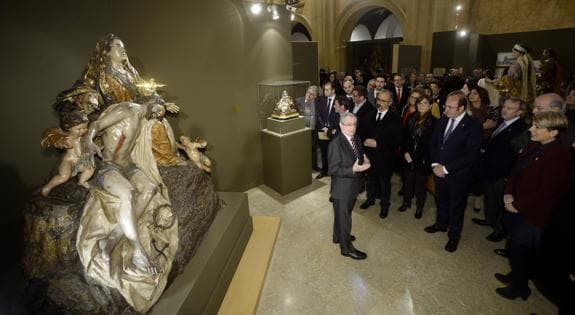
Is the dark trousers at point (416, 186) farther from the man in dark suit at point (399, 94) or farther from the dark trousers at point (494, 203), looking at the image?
the man in dark suit at point (399, 94)

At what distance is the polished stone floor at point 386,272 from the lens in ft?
8.76

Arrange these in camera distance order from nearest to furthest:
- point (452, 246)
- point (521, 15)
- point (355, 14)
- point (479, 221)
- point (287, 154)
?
point (452, 246) → point (479, 221) → point (287, 154) → point (521, 15) → point (355, 14)

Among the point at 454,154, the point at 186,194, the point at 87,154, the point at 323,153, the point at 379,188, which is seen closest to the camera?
the point at 87,154

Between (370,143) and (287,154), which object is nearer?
(370,143)

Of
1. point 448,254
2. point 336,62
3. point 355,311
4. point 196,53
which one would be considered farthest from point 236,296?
point 336,62

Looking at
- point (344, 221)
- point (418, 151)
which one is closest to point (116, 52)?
point (344, 221)

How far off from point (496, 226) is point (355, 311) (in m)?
2.37

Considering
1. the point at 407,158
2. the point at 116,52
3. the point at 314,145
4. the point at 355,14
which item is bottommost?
the point at 314,145

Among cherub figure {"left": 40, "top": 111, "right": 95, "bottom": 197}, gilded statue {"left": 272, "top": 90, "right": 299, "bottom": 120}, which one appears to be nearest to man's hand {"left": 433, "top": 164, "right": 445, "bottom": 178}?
gilded statue {"left": 272, "top": 90, "right": 299, "bottom": 120}

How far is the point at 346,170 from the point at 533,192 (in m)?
1.57

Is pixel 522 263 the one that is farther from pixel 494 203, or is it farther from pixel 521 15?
pixel 521 15

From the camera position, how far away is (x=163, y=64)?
12.6 feet

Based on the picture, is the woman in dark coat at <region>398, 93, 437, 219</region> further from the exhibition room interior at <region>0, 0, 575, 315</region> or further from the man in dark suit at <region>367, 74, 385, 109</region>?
the man in dark suit at <region>367, 74, 385, 109</region>

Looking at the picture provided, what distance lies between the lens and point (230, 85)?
15.3 feet
